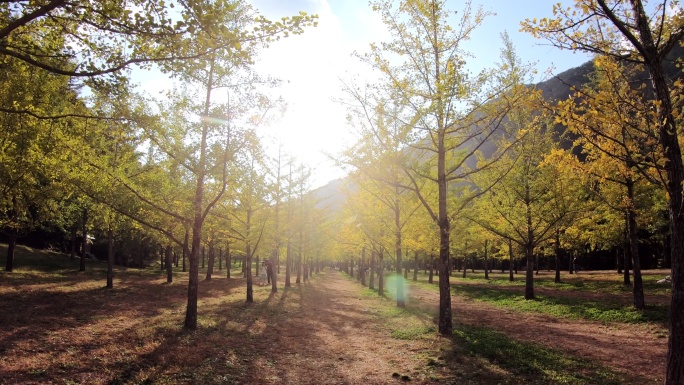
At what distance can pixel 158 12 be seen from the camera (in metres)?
4.36

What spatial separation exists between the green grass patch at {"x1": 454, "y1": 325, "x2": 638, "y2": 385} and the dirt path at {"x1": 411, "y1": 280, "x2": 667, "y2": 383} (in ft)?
1.80

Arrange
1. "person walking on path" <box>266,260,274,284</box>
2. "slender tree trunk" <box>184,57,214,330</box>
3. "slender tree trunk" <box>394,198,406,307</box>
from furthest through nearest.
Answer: "person walking on path" <box>266,260,274,284</box>
"slender tree trunk" <box>394,198,406,307</box>
"slender tree trunk" <box>184,57,214,330</box>

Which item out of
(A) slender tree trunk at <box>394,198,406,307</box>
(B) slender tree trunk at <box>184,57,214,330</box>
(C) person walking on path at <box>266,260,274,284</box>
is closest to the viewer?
(B) slender tree trunk at <box>184,57,214,330</box>

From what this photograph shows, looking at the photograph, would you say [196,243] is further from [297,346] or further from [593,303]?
[593,303]

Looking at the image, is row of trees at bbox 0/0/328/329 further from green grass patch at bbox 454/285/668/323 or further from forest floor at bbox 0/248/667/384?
green grass patch at bbox 454/285/668/323

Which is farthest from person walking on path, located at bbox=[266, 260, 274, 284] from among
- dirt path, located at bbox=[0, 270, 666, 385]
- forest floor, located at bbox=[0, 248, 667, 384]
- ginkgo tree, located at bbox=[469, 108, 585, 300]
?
ginkgo tree, located at bbox=[469, 108, 585, 300]

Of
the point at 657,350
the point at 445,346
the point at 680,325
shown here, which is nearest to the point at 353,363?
the point at 445,346

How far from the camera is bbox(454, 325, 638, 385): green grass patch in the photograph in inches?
→ 252

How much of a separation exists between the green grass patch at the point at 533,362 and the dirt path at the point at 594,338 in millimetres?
550

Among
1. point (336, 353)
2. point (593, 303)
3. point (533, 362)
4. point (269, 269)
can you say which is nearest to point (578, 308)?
point (593, 303)

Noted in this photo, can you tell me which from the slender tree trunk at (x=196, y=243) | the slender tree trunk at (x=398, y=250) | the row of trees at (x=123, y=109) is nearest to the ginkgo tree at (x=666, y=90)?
the row of trees at (x=123, y=109)

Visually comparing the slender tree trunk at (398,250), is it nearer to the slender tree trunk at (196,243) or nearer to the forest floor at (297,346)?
the forest floor at (297,346)

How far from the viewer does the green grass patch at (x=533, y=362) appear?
21.0ft

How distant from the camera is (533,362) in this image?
24.3 feet
